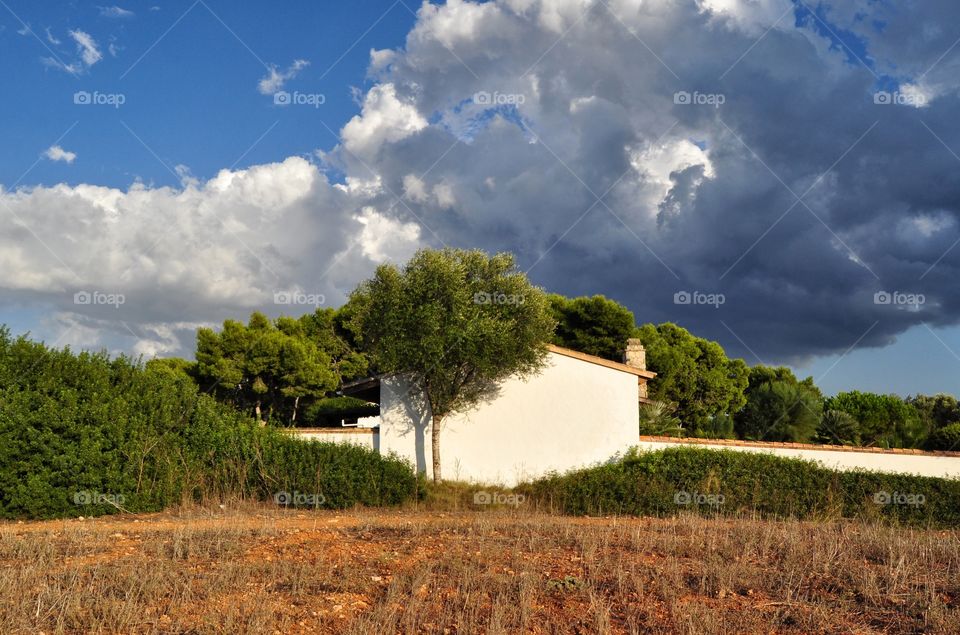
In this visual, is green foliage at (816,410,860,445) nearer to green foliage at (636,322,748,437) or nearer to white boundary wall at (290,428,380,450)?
green foliage at (636,322,748,437)

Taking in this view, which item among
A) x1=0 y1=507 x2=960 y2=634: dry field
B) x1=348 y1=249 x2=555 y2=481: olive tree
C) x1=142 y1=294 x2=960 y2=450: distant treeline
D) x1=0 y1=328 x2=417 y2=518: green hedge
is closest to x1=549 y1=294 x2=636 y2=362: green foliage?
x1=142 y1=294 x2=960 y2=450: distant treeline

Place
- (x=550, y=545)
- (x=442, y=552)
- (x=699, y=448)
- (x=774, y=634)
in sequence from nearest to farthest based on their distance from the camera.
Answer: (x=774, y=634) → (x=442, y=552) → (x=550, y=545) → (x=699, y=448)

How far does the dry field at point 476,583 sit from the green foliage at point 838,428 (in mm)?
23453

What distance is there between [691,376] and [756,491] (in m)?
27.3

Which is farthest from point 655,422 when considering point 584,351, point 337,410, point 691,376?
point 691,376

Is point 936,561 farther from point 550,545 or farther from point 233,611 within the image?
point 233,611

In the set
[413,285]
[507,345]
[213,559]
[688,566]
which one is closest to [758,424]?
[507,345]

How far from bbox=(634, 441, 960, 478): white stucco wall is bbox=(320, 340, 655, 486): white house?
287 cm

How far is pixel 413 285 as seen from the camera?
22.4 m

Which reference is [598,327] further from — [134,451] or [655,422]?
[134,451]

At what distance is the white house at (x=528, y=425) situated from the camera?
23266 mm

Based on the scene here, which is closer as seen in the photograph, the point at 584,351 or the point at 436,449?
the point at 436,449

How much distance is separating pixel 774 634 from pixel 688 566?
7.01ft

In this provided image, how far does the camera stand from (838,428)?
3225 cm
